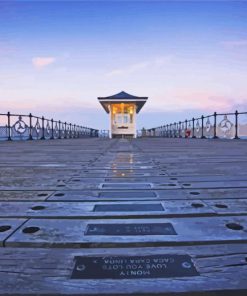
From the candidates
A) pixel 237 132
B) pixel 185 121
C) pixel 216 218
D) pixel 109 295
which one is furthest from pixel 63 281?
pixel 185 121

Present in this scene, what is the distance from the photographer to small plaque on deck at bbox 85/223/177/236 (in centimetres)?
129

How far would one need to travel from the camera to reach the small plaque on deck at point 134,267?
A: 958mm

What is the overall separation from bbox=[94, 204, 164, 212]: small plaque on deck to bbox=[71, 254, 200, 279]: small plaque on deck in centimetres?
60

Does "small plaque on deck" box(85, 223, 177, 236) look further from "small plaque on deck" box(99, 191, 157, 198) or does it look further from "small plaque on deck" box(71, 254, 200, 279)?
"small plaque on deck" box(99, 191, 157, 198)

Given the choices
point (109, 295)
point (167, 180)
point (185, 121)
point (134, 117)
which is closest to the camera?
point (109, 295)

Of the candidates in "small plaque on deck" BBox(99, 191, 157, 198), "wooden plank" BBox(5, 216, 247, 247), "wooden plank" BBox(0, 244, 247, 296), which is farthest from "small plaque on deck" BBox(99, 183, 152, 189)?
"wooden plank" BBox(0, 244, 247, 296)

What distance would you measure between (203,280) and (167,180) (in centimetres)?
185

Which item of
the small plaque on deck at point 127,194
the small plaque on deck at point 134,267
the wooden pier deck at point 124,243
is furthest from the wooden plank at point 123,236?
the small plaque on deck at point 127,194

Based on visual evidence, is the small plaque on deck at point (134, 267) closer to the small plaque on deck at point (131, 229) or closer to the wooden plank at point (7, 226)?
the small plaque on deck at point (131, 229)

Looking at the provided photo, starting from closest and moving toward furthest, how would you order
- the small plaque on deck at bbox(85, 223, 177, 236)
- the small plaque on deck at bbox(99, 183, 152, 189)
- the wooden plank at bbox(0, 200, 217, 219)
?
the small plaque on deck at bbox(85, 223, 177, 236), the wooden plank at bbox(0, 200, 217, 219), the small plaque on deck at bbox(99, 183, 152, 189)

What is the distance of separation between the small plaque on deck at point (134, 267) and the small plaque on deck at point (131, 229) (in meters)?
0.22

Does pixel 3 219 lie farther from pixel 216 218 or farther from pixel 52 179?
pixel 52 179

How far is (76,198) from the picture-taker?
1988 millimetres

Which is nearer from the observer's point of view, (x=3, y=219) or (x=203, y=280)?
(x=203, y=280)
